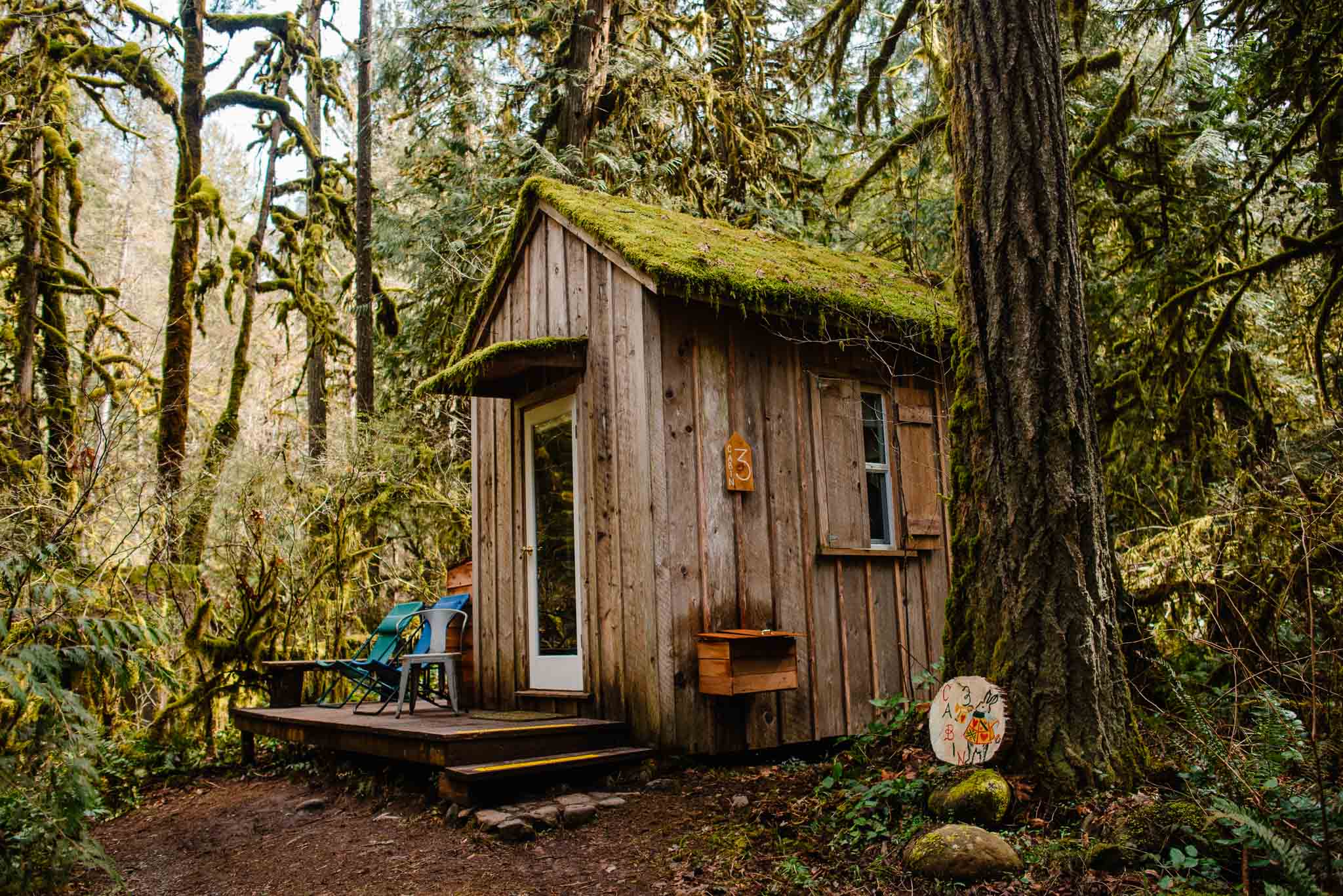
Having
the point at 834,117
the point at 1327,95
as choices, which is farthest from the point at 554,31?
the point at 1327,95

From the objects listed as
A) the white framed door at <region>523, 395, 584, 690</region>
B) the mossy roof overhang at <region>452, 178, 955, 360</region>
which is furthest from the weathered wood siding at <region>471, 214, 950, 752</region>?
the mossy roof overhang at <region>452, 178, 955, 360</region>

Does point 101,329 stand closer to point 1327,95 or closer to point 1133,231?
point 1133,231

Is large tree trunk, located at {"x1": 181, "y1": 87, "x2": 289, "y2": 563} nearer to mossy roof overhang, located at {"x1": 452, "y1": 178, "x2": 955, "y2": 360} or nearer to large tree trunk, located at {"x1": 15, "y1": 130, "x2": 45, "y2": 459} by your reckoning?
large tree trunk, located at {"x1": 15, "y1": 130, "x2": 45, "y2": 459}

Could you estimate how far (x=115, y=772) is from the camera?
23.3 ft

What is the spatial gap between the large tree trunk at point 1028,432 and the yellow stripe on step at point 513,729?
8.16 feet

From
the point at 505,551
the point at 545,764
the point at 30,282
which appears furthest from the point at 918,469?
the point at 30,282

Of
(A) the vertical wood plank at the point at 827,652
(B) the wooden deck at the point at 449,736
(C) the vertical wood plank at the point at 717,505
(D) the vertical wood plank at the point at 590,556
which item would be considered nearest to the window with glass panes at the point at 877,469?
(A) the vertical wood plank at the point at 827,652

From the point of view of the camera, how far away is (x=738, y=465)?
20.8 feet

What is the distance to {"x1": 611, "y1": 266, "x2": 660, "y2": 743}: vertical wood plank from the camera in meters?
5.89

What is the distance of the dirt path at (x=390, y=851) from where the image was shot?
4.22 m

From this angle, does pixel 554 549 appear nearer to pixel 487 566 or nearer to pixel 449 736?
pixel 487 566

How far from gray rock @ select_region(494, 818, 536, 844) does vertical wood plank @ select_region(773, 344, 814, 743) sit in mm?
2050

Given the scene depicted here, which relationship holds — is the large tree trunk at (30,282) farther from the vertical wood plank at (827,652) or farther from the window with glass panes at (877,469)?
the window with glass panes at (877,469)

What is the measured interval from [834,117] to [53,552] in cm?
805
